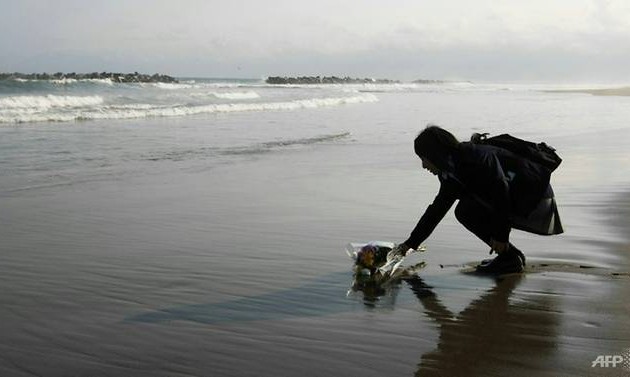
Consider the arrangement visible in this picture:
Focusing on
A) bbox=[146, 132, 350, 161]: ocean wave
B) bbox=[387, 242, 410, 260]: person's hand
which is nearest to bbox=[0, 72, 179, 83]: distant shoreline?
bbox=[146, 132, 350, 161]: ocean wave

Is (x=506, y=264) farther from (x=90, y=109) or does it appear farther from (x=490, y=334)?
(x=90, y=109)

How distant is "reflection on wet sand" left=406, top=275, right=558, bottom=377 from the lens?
3133 millimetres

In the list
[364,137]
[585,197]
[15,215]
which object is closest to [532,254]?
[585,197]

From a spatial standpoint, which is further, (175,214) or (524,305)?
(175,214)

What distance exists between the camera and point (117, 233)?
6.14 m

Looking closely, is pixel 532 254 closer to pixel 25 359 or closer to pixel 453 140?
pixel 453 140

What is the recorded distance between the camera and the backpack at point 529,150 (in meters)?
4.52

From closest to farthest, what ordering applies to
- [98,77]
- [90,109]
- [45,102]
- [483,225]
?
[483,225], [90,109], [45,102], [98,77]

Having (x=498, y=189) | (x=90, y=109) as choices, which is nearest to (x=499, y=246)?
(x=498, y=189)

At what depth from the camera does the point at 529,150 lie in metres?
4.53

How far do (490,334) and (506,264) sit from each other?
4.06ft

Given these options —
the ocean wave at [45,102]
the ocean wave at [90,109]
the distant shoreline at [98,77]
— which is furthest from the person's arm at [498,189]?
the distant shoreline at [98,77]

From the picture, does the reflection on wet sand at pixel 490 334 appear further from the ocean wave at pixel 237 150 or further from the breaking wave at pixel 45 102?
the breaking wave at pixel 45 102

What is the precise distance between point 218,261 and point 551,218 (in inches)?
100
